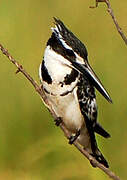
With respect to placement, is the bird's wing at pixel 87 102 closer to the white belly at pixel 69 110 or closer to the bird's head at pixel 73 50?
the white belly at pixel 69 110

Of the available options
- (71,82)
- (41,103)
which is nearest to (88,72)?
(71,82)

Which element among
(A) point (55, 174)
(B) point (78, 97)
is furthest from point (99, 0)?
(A) point (55, 174)

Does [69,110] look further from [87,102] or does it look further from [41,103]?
[41,103]

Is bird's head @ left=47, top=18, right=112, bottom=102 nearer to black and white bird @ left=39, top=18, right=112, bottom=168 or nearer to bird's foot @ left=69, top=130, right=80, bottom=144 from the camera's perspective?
black and white bird @ left=39, top=18, right=112, bottom=168

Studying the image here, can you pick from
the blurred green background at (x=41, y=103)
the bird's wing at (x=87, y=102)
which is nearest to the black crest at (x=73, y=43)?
the bird's wing at (x=87, y=102)

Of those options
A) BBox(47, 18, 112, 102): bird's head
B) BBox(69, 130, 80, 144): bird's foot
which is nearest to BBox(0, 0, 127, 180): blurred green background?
BBox(69, 130, 80, 144): bird's foot

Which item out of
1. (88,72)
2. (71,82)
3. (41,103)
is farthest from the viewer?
(41,103)
